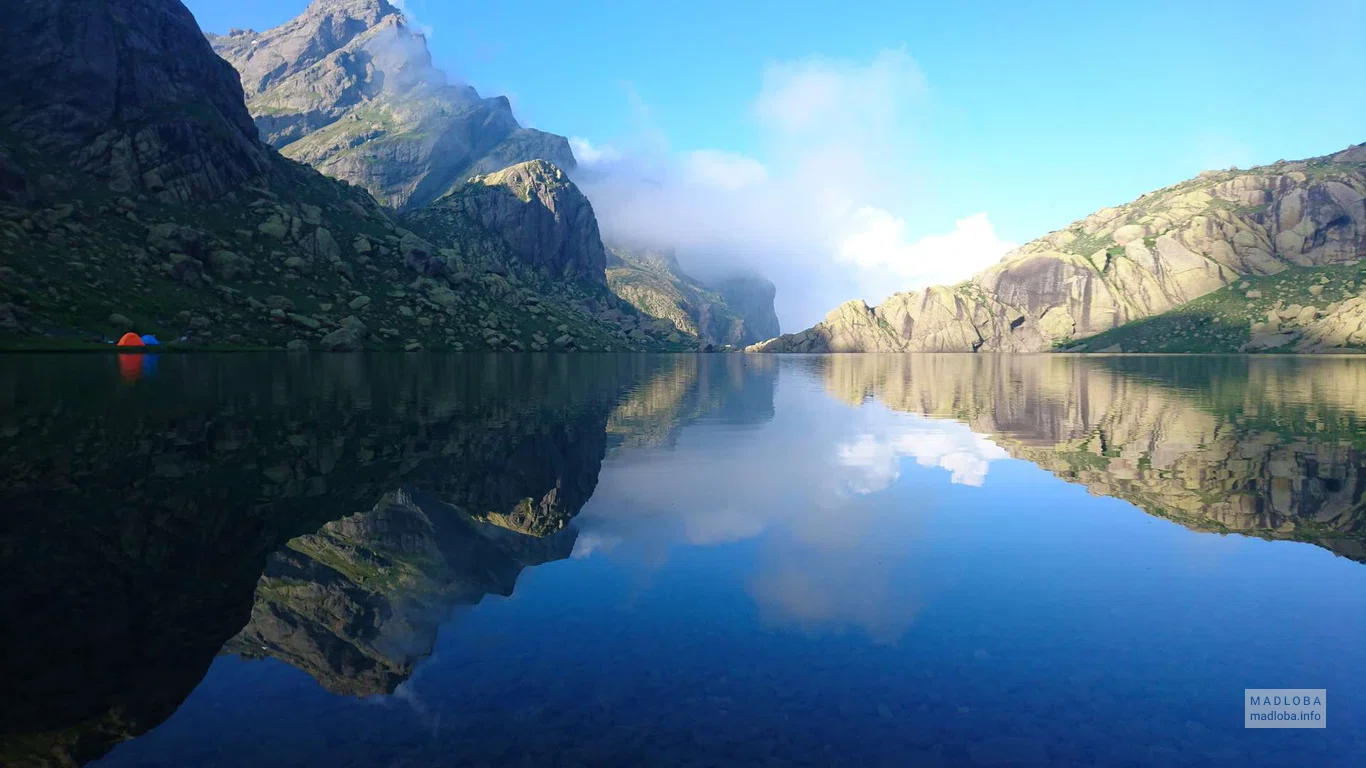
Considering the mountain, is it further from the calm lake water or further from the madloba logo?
the madloba logo

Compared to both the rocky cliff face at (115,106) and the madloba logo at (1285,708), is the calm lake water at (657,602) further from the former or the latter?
the rocky cliff face at (115,106)

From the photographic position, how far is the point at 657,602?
45.6ft

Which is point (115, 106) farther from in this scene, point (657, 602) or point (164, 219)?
point (657, 602)

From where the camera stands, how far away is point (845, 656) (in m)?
11.4

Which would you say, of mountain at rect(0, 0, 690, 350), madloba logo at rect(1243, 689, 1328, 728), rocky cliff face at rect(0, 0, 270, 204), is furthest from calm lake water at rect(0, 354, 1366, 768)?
rocky cliff face at rect(0, 0, 270, 204)

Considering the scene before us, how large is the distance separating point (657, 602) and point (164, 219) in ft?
582

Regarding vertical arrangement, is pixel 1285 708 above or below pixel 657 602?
below

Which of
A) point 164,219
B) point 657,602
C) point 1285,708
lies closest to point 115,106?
point 164,219

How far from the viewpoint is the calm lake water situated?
29.9ft

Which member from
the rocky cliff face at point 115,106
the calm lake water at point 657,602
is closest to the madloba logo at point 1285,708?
the calm lake water at point 657,602

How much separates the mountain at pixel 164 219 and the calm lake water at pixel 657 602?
109 meters

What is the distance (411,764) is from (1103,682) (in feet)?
36.4

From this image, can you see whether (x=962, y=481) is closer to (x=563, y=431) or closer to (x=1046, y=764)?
(x=1046, y=764)

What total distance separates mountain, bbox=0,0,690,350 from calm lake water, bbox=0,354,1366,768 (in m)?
109
